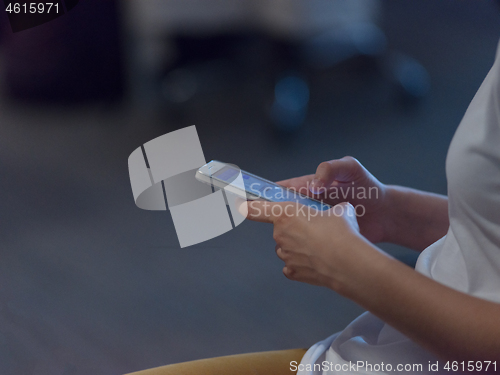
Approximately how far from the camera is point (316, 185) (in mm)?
612

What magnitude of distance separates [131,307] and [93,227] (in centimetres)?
42

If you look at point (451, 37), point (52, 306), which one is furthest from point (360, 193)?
point (451, 37)

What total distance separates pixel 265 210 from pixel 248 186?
3.8 inches

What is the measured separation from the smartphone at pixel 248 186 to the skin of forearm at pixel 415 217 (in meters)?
0.11

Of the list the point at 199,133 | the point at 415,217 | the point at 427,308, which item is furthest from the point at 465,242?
the point at 199,133

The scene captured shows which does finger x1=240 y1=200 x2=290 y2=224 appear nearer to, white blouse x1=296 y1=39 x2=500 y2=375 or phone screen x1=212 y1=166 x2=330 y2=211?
phone screen x1=212 y1=166 x2=330 y2=211

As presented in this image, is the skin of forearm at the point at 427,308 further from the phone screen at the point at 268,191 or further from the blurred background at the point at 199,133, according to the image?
the blurred background at the point at 199,133

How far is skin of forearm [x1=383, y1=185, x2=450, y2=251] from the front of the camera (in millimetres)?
605

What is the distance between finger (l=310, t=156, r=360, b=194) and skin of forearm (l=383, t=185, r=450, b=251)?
0.06 m

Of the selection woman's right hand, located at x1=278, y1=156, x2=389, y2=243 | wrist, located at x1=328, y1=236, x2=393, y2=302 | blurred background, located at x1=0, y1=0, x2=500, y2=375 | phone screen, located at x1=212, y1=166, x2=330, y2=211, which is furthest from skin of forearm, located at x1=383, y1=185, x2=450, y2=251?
blurred background, located at x1=0, y1=0, x2=500, y2=375

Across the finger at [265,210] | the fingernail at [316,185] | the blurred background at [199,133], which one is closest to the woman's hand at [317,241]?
the finger at [265,210]

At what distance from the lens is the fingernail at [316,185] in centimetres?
61

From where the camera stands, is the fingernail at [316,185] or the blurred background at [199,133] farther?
the blurred background at [199,133]

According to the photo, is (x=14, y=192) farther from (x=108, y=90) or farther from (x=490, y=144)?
(x=490, y=144)
